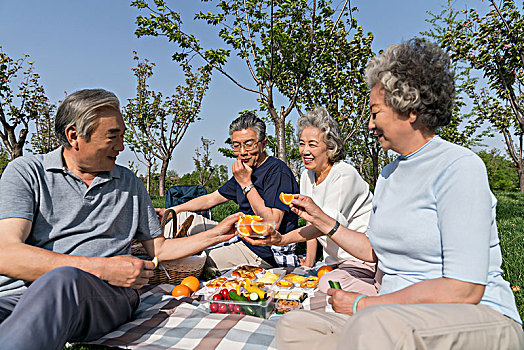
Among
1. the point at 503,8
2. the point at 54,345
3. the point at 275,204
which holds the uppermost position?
the point at 503,8

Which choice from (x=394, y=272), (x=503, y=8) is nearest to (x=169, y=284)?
(x=394, y=272)

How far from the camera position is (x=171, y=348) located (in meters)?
2.71

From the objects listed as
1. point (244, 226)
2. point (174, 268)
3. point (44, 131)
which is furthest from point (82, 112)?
point (44, 131)

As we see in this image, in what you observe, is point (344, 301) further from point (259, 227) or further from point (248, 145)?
point (248, 145)

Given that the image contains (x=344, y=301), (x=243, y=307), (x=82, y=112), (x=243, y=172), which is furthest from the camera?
(x=243, y=172)

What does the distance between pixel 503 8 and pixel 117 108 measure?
9.47m

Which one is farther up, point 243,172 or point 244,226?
point 243,172

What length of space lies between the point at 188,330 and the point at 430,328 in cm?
201

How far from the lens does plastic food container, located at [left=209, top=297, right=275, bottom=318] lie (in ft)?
10.5

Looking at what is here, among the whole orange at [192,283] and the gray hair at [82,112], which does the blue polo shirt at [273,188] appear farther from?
the gray hair at [82,112]

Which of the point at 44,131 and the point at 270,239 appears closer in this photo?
the point at 270,239

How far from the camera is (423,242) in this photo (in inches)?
73.7

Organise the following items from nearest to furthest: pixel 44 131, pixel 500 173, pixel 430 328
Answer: pixel 430 328, pixel 44 131, pixel 500 173

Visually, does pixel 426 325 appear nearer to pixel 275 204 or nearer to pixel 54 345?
pixel 54 345
